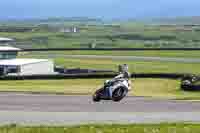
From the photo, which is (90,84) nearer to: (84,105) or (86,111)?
(84,105)

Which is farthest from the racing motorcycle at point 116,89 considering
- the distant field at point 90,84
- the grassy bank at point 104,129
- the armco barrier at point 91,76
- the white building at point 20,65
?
the white building at point 20,65

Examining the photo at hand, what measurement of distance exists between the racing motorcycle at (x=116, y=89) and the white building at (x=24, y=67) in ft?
118

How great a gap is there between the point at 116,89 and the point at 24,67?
4031 cm

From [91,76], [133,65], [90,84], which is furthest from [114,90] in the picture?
[133,65]

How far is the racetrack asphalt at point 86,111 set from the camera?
1457cm

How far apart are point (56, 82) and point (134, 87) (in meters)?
7.45

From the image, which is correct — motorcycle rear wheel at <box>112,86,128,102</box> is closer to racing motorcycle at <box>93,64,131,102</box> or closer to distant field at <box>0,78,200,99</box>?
racing motorcycle at <box>93,64,131,102</box>

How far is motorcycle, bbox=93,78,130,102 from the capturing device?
20.4 meters

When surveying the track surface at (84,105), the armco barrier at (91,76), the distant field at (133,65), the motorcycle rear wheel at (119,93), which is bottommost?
the distant field at (133,65)

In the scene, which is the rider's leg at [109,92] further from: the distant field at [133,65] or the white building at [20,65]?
the distant field at [133,65]

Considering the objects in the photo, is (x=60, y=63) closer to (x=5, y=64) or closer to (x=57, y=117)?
(x=5, y=64)

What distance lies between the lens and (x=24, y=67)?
60188mm

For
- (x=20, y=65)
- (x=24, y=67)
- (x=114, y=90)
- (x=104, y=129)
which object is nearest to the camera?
(x=104, y=129)

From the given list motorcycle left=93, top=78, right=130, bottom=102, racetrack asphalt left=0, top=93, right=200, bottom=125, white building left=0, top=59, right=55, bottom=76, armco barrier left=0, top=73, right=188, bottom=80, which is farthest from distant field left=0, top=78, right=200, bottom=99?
racetrack asphalt left=0, top=93, right=200, bottom=125
